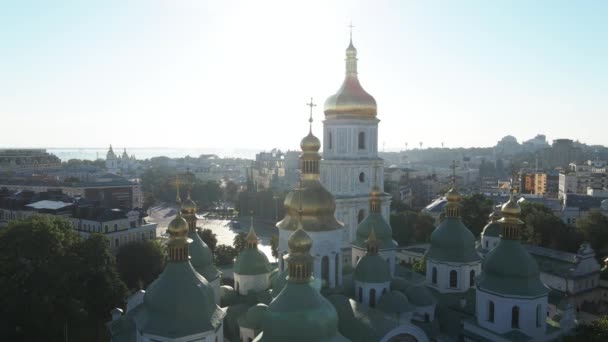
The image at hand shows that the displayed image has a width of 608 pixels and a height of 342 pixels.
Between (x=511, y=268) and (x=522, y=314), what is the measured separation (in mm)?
1664

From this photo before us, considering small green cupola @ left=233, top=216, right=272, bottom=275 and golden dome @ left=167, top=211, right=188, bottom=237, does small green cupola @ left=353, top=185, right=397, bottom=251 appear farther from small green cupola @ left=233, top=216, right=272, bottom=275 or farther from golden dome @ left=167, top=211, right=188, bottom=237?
golden dome @ left=167, top=211, right=188, bottom=237

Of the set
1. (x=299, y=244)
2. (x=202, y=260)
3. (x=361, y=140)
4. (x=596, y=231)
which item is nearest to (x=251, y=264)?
(x=202, y=260)

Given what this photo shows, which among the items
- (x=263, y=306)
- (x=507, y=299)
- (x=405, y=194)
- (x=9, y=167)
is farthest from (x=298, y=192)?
(x=9, y=167)

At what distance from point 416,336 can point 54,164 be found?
12867cm

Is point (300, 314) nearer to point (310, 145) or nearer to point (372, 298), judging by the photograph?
point (372, 298)

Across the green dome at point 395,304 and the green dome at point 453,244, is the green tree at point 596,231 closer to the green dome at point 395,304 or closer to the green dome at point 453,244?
the green dome at point 453,244

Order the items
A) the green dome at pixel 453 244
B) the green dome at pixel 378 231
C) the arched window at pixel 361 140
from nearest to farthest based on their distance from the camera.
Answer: the green dome at pixel 453 244, the green dome at pixel 378 231, the arched window at pixel 361 140

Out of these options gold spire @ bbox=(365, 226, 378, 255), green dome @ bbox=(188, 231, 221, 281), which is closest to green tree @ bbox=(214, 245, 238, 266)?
green dome @ bbox=(188, 231, 221, 281)

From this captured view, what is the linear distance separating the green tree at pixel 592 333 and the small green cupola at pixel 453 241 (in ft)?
16.0

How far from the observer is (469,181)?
4958 inches

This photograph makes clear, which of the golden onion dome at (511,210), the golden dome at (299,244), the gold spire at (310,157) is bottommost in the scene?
the golden dome at (299,244)

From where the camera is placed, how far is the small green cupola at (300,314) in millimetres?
12703

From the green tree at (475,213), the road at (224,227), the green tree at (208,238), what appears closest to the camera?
the green tree at (208,238)

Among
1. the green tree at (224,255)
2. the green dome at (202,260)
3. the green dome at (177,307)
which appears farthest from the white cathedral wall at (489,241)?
the green tree at (224,255)
